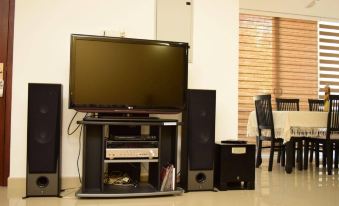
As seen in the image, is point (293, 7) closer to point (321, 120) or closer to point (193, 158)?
point (321, 120)

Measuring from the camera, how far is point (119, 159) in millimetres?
2523

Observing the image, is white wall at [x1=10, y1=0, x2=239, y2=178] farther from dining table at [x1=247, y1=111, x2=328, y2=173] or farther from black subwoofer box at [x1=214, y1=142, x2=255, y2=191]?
dining table at [x1=247, y1=111, x2=328, y2=173]

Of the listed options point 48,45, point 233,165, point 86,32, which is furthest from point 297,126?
point 48,45

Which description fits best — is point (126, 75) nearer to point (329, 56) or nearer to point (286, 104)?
point (286, 104)

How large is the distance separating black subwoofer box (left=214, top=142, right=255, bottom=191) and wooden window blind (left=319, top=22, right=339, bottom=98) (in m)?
3.67

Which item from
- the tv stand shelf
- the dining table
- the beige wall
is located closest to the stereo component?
the tv stand shelf

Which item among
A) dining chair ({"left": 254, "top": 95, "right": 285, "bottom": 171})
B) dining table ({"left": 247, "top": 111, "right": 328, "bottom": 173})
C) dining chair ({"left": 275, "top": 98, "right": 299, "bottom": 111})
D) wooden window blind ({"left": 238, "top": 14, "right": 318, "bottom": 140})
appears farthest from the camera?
wooden window blind ({"left": 238, "top": 14, "right": 318, "bottom": 140})

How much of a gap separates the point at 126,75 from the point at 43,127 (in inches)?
29.7

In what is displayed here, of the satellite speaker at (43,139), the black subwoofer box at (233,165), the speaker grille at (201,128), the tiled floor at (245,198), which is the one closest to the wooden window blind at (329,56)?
the tiled floor at (245,198)

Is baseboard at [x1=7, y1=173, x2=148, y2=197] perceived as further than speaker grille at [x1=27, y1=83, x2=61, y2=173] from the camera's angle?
Yes

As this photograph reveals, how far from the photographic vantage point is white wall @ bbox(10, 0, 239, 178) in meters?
2.79

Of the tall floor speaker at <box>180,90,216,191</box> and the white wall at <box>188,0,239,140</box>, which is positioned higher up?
the white wall at <box>188,0,239,140</box>

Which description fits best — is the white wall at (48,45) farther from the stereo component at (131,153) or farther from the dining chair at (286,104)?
the dining chair at (286,104)

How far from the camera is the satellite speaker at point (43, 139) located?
2.46m
